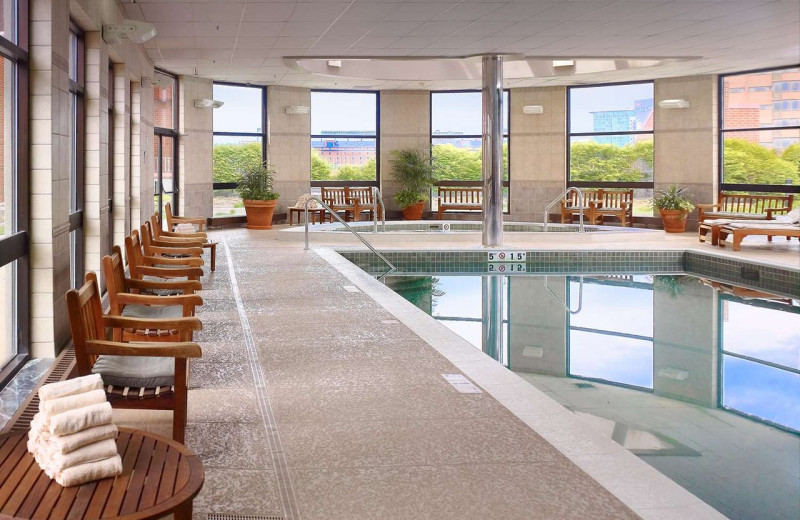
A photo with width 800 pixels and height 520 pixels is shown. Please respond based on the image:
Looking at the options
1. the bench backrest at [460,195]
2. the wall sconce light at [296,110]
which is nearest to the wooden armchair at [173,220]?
the wall sconce light at [296,110]

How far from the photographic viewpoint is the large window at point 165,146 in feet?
46.0

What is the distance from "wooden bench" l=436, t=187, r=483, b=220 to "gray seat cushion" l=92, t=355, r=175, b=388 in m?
14.2

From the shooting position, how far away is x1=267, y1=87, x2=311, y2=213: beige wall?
16.6m

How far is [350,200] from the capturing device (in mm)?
16938

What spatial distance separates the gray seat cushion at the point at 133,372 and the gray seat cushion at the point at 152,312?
1.19 m

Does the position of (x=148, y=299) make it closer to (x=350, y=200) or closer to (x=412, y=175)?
(x=350, y=200)

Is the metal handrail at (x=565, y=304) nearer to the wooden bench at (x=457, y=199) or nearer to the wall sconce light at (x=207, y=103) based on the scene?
the wall sconce light at (x=207, y=103)

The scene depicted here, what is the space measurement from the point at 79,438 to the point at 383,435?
1.56 metres

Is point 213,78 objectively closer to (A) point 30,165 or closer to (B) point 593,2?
(B) point 593,2

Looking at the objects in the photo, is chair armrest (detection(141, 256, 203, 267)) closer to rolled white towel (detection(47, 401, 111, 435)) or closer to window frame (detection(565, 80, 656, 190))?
rolled white towel (detection(47, 401, 111, 435))

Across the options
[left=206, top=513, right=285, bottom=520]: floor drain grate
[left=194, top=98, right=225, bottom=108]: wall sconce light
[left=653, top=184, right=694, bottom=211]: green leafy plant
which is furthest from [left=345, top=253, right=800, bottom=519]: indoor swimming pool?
[left=194, top=98, right=225, bottom=108]: wall sconce light

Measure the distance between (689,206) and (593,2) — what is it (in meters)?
7.25

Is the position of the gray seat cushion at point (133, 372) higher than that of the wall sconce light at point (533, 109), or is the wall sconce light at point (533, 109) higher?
the wall sconce light at point (533, 109)

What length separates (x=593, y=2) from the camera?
8141 mm
